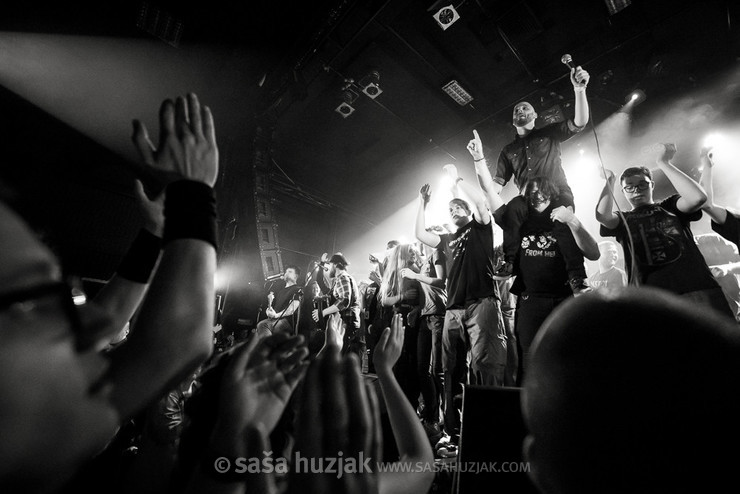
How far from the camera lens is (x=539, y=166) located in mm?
3438

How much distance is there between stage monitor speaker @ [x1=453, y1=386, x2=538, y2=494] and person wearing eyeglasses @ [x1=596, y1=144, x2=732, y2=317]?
5.31 ft

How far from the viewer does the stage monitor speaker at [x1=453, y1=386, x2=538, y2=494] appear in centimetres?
133

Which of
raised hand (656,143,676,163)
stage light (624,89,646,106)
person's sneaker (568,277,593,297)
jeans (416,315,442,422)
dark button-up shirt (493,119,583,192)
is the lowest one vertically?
jeans (416,315,442,422)

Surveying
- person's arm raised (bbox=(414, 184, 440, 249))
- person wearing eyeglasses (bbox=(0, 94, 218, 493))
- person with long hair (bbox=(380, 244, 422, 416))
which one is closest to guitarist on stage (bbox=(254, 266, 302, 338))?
person with long hair (bbox=(380, 244, 422, 416))

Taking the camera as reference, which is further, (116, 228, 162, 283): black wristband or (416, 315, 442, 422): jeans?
(416, 315, 442, 422): jeans

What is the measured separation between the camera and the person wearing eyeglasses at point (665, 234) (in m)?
2.36

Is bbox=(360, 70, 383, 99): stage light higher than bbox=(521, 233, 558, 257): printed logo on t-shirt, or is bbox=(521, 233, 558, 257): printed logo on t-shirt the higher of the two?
bbox=(360, 70, 383, 99): stage light

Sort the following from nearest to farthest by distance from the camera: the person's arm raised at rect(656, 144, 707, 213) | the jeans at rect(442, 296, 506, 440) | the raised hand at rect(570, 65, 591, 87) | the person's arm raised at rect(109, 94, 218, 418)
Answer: the person's arm raised at rect(109, 94, 218, 418) → the person's arm raised at rect(656, 144, 707, 213) → the jeans at rect(442, 296, 506, 440) → the raised hand at rect(570, 65, 591, 87)

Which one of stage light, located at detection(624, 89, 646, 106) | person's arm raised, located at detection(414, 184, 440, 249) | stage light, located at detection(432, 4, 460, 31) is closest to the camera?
person's arm raised, located at detection(414, 184, 440, 249)

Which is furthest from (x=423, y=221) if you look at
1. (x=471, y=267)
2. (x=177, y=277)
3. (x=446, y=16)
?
(x=446, y=16)

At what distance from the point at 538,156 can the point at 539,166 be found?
0.43 ft

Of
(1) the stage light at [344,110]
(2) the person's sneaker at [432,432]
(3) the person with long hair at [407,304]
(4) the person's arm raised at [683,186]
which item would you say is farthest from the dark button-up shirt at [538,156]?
(1) the stage light at [344,110]

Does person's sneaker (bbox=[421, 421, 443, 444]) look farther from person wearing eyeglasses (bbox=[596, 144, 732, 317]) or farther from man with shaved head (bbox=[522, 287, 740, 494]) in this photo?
man with shaved head (bbox=[522, 287, 740, 494])

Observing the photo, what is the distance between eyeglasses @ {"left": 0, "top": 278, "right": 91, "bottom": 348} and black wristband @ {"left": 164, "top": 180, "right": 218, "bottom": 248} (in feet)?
0.68
